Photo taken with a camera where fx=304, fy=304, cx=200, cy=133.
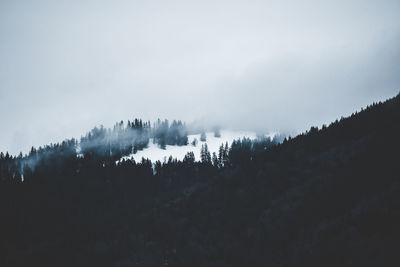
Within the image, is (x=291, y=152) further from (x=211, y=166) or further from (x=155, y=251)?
(x=155, y=251)

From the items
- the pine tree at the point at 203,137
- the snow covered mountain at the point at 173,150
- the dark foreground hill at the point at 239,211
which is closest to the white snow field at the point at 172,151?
the snow covered mountain at the point at 173,150

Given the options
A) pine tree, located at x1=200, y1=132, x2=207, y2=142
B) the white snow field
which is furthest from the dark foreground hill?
pine tree, located at x1=200, y1=132, x2=207, y2=142

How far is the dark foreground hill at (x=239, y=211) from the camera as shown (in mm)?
50969

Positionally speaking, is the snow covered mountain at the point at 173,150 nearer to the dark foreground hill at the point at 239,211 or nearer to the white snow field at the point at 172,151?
the white snow field at the point at 172,151

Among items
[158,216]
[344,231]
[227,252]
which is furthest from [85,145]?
[344,231]

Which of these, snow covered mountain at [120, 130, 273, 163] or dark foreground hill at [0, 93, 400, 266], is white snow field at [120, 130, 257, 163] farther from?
dark foreground hill at [0, 93, 400, 266]

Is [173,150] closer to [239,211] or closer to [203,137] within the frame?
[203,137]

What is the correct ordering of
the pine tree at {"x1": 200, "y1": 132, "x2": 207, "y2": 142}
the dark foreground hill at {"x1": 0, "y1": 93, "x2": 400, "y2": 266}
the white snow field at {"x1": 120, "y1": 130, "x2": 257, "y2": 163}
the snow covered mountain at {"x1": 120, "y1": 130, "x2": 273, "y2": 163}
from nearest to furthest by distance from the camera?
the dark foreground hill at {"x1": 0, "y1": 93, "x2": 400, "y2": 266}, the white snow field at {"x1": 120, "y1": 130, "x2": 257, "y2": 163}, the snow covered mountain at {"x1": 120, "y1": 130, "x2": 273, "y2": 163}, the pine tree at {"x1": 200, "y1": 132, "x2": 207, "y2": 142}

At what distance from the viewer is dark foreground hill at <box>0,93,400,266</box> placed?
51.0 metres

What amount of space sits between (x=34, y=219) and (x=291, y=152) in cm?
7911

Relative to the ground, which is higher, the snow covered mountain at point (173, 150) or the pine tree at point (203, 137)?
→ the pine tree at point (203, 137)

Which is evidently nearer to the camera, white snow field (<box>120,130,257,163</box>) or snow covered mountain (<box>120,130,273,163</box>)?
white snow field (<box>120,130,257,163</box>)

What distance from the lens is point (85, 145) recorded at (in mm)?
162375

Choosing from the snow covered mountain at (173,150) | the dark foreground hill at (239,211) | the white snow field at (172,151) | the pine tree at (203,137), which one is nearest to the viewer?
the dark foreground hill at (239,211)
